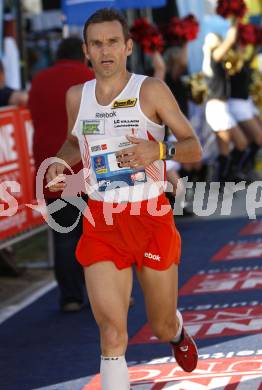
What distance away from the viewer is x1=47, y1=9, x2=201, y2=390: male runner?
5.56 metres

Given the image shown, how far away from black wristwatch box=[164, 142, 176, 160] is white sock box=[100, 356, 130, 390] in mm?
974

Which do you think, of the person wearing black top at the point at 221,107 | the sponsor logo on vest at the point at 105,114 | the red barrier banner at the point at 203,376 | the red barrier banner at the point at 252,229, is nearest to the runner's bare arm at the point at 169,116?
the sponsor logo on vest at the point at 105,114

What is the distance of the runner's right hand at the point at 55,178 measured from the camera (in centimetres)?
556

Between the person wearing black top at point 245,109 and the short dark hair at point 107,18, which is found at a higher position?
the short dark hair at point 107,18

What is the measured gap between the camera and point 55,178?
5.58m

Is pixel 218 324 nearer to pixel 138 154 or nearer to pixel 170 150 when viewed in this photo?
pixel 170 150

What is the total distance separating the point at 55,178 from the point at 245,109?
10352 millimetres

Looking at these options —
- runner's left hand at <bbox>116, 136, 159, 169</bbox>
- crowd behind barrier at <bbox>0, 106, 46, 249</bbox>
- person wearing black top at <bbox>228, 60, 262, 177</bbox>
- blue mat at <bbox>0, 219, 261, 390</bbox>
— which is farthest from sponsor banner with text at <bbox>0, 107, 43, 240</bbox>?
person wearing black top at <bbox>228, 60, 262, 177</bbox>

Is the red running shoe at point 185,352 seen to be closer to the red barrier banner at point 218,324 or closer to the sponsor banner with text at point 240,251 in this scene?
the red barrier banner at point 218,324

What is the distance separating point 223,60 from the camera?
1510cm

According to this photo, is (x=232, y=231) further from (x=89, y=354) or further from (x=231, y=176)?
(x=89, y=354)

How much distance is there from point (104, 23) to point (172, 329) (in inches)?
63.5

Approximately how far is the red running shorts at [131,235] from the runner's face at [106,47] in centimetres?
67

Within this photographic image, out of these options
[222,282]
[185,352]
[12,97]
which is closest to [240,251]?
[222,282]
